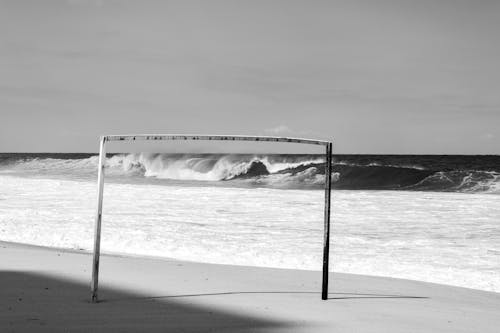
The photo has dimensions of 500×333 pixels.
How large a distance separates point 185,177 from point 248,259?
43.1 metres

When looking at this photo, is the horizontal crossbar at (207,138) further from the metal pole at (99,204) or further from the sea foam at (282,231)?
the sea foam at (282,231)

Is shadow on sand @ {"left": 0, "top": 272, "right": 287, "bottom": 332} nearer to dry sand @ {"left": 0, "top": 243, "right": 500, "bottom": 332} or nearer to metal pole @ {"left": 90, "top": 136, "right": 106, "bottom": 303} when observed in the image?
dry sand @ {"left": 0, "top": 243, "right": 500, "bottom": 332}

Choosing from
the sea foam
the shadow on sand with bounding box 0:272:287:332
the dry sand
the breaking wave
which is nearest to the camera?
the shadow on sand with bounding box 0:272:287:332

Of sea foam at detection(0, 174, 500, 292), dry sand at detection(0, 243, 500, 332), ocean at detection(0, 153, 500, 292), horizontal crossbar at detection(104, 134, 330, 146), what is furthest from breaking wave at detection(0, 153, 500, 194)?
horizontal crossbar at detection(104, 134, 330, 146)

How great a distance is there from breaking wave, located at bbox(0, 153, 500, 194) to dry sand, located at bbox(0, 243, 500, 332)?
113 feet

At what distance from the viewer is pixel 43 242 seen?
11.4 meters

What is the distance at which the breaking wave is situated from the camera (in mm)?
43469

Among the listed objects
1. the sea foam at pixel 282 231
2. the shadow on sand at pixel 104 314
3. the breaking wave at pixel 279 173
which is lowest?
the shadow on sand at pixel 104 314

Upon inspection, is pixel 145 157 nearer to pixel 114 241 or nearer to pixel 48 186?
pixel 48 186

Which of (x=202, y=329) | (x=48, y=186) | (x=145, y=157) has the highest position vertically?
(x=145, y=157)

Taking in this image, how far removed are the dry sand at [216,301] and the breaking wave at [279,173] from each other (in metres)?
34.4

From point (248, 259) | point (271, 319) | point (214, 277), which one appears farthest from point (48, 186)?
point (271, 319)

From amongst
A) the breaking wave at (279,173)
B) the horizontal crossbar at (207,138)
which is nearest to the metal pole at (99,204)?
the horizontal crossbar at (207,138)

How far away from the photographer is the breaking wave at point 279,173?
43.5 m
